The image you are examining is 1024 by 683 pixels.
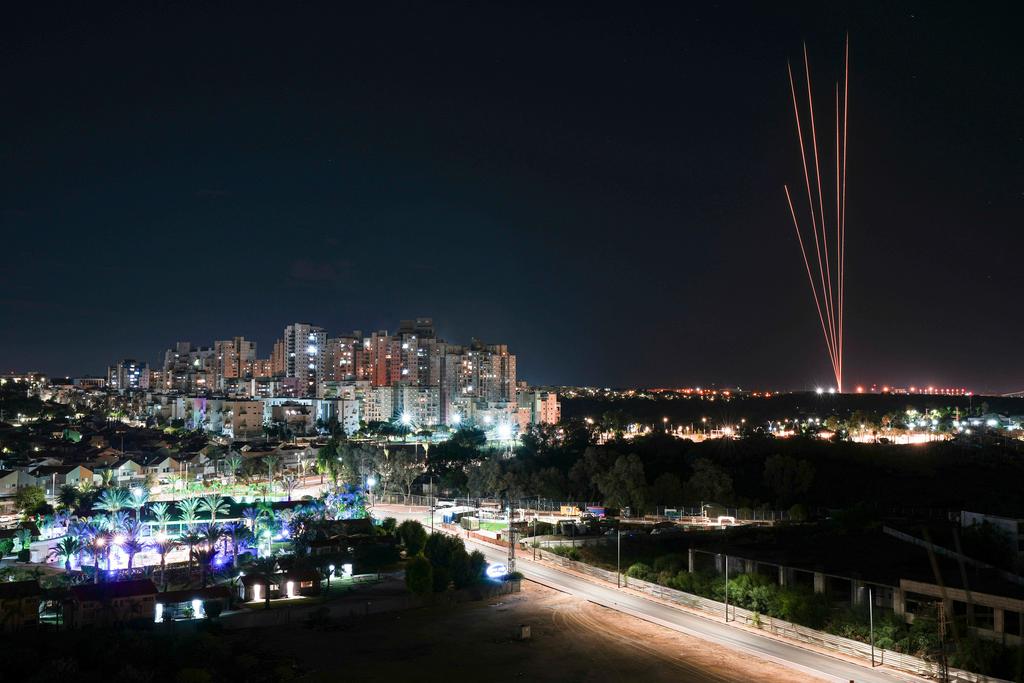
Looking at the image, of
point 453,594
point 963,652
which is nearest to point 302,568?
point 453,594

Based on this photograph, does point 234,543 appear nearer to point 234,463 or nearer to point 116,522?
→ point 116,522

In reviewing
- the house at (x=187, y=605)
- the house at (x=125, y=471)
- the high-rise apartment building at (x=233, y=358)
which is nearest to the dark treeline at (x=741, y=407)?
the high-rise apartment building at (x=233, y=358)

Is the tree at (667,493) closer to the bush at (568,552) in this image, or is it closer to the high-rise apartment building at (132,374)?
the bush at (568,552)

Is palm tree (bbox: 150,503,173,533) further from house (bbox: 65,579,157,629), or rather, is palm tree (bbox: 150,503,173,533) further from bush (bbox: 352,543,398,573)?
house (bbox: 65,579,157,629)

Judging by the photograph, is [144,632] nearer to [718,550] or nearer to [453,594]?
[453,594]

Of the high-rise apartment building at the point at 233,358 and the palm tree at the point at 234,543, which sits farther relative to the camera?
the high-rise apartment building at the point at 233,358

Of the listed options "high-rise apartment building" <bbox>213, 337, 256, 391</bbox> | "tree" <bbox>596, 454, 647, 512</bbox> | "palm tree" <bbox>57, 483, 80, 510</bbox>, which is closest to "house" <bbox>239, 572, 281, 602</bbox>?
"palm tree" <bbox>57, 483, 80, 510</bbox>
